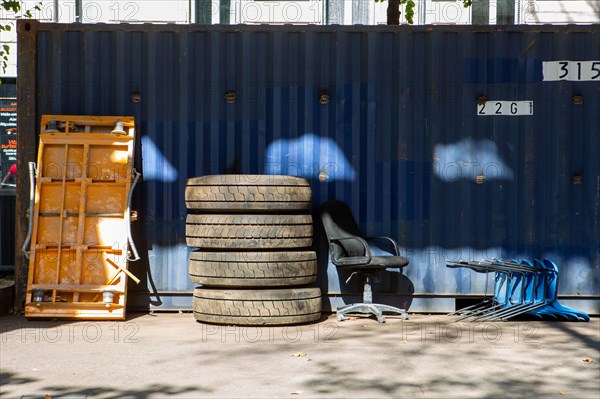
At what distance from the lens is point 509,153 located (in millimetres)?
8734

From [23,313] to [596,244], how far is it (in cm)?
614

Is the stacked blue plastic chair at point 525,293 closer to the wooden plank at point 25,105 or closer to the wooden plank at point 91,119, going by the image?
the wooden plank at point 91,119

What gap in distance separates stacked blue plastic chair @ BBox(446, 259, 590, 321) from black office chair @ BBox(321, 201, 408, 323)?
2.44 feet

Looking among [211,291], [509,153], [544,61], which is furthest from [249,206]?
[544,61]

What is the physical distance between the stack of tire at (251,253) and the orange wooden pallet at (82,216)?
0.87 metres

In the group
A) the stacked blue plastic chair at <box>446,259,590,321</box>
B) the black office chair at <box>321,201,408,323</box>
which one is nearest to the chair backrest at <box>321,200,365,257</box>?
the black office chair at <box>321,201,408,323</box>

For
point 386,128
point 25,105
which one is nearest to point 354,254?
point 386,128

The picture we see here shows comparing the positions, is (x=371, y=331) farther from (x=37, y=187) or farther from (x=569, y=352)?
(x=37, y=187)

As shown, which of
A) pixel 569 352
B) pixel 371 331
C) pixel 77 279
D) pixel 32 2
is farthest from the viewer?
pixel 32 2

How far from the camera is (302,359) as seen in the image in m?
6.30

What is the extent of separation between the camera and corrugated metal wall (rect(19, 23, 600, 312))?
28.6 ft

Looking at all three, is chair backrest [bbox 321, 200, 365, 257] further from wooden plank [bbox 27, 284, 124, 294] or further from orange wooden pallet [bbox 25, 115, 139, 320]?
wooden plank [bbox 27, 284, 124, 294]

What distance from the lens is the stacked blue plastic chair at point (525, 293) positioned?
812cm

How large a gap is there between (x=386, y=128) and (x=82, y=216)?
3.33 metres
